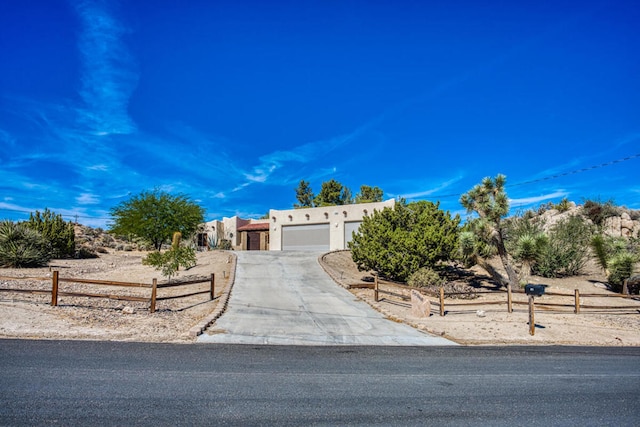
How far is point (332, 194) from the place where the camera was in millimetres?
64188

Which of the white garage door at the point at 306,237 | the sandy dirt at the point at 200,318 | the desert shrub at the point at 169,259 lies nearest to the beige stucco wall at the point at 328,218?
the white garage door at the point at 306,237

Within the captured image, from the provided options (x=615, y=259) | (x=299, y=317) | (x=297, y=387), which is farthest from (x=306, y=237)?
(x=297, y=387)

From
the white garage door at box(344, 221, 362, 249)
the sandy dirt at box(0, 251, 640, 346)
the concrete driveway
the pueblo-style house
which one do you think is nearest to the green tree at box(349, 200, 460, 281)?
the sandy dirt at box(0, 251, 640, 346)

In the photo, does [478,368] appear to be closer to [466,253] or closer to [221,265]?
[466,253]

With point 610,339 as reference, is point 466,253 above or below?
above

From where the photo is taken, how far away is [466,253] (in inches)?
887

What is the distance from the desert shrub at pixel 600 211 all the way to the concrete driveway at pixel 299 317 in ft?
98.2

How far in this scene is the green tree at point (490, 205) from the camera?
20656mm

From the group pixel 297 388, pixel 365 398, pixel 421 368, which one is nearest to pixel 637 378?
pixel 421 368

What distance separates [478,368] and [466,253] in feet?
50.7

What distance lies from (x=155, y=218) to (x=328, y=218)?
54.4 ft

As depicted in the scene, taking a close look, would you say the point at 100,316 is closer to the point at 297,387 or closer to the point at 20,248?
the point at 297,387

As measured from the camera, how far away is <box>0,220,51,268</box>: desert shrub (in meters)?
21.1

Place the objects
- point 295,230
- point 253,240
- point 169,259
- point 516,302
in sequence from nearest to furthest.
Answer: point 516,302
point 169,259
point 295,230
point 253,240
